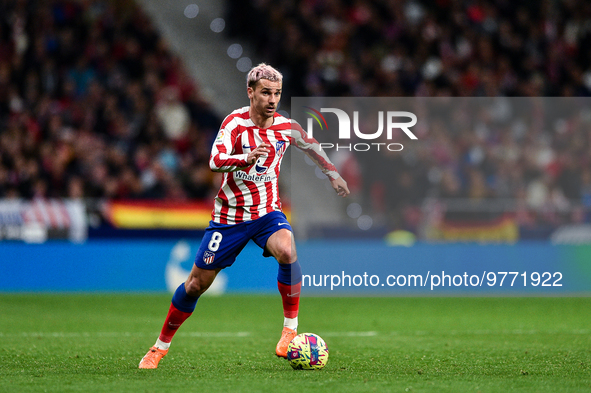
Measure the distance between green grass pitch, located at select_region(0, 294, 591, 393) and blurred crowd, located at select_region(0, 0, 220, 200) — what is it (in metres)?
2.74

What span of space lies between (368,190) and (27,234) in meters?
5.83

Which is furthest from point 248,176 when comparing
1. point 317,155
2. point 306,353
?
point 306,353

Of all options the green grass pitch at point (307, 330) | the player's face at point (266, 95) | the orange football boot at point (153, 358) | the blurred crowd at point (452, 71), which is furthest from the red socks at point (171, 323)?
the blurred crowd at point (452, 71)

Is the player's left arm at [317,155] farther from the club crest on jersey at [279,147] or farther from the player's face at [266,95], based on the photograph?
the player's face at [266,95]

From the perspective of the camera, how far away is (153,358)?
621 cm

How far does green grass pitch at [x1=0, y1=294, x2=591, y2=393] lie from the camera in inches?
214

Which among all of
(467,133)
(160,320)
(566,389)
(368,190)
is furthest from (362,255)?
(566,389)

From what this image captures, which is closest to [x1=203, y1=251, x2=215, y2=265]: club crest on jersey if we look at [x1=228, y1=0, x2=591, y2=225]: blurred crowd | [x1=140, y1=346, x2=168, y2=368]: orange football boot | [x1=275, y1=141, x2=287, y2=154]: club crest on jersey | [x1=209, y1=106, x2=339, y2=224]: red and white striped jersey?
[x1=209, y1=106, x2=339, y2=224]: red and white striped jersey

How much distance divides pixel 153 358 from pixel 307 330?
9.93 ft

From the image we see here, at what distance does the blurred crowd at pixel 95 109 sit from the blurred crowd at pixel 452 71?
2.76 m

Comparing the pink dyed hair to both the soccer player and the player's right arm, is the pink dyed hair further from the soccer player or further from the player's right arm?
the player's right arm

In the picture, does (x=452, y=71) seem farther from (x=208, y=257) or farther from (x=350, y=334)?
(x=208, y=257)

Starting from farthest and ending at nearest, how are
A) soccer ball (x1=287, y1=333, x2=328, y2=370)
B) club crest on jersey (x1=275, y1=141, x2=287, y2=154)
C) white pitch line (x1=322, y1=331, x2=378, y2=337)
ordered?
white pitch line (x1=322, y1=331, x2=378, y2=337) → club crest on jersey (x1=275, y1=141, x2=287, y2=154) → soccer ball (x1=287, y1=333, x2=328, y2=370)

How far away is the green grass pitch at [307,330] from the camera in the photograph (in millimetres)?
5426
